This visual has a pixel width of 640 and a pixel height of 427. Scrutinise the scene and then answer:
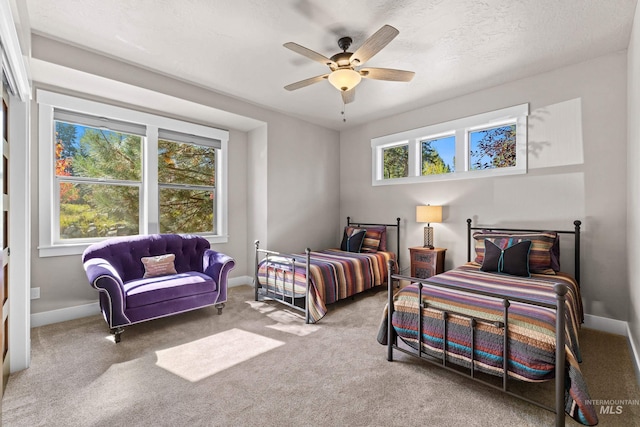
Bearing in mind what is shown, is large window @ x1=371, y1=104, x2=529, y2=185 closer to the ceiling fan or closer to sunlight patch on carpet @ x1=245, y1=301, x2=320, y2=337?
the ceiling fan

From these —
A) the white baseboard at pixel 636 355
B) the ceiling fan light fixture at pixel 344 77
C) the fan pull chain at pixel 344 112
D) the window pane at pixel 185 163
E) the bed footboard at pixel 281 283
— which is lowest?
the white baseboard at pixel 636 355

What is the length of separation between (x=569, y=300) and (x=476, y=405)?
109 centimetres

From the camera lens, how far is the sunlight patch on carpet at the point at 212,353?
234cm

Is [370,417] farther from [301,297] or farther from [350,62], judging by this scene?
[350,62]

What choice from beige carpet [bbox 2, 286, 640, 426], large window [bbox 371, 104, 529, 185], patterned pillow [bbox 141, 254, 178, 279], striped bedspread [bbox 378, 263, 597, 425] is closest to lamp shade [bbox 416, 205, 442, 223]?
large window [bbox 371, 104, 529, 185]

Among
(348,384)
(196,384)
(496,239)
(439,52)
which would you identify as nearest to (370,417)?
(348,384)

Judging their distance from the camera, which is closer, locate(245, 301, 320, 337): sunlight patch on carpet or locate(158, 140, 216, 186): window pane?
locate(245, 301, 320, 337): sunlight patch on carpet

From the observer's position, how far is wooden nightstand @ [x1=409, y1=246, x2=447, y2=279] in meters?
4.11

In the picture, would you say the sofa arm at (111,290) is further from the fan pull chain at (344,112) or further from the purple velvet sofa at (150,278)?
the fan pull chain at (344,112)

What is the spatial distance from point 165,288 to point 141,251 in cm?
75

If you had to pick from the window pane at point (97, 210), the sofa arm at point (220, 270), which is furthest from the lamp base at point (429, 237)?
the window pane at point (97, 210)

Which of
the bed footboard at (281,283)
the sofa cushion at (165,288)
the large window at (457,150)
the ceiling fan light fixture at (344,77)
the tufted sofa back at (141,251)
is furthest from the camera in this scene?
the large window at (457,150)

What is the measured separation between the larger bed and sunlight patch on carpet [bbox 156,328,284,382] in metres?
1.13

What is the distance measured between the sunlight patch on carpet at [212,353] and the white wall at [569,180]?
115 inches
